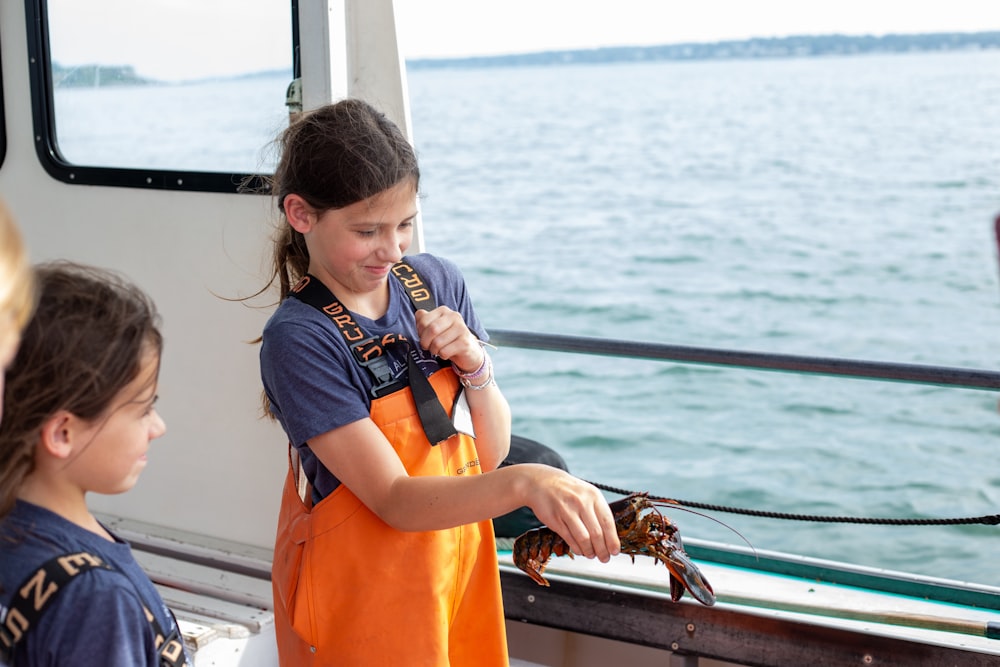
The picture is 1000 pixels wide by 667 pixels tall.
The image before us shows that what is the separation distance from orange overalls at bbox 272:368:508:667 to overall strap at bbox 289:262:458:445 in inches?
0.6

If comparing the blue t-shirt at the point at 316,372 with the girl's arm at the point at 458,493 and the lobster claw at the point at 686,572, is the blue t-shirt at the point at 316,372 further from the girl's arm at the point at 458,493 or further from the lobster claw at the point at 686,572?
the lobster claw at the point at 686,572

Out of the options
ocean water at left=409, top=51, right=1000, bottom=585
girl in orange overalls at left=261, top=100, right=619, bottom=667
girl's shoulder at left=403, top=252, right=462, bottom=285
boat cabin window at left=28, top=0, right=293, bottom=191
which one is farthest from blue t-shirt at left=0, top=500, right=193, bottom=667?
ocean water at left=409, top=51, right=1000, bottom=585

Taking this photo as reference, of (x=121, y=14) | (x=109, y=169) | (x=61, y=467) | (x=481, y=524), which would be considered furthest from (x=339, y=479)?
(x=121, y=14)

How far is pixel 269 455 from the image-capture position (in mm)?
3055

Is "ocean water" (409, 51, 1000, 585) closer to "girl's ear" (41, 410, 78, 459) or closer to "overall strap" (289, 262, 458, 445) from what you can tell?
"overall strap" (289, 262, 458, 445)

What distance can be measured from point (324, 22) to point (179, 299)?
95cm

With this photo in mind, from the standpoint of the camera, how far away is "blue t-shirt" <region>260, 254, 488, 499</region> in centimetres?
176

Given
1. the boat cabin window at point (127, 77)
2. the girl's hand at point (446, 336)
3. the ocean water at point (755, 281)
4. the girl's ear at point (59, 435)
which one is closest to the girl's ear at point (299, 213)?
the girl's hand at point (446, 336)

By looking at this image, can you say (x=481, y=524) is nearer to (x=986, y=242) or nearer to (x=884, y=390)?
(x=884, y=390)

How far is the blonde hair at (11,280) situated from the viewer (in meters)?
0.87

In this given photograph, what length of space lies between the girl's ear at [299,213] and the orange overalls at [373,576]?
335 mm

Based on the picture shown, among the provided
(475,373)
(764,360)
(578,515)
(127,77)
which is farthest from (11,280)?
(127,77)

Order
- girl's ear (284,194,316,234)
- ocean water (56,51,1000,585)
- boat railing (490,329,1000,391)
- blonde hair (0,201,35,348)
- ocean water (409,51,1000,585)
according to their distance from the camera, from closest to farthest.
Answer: blonde hair (0,201,35,348) < girl's ear (284,194,316,234) < boat railing (490,329,1000,391) < ocean water (56,51,1000,585) < ocean water (409,51,1000,585)

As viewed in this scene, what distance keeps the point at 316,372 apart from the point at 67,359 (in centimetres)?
56
